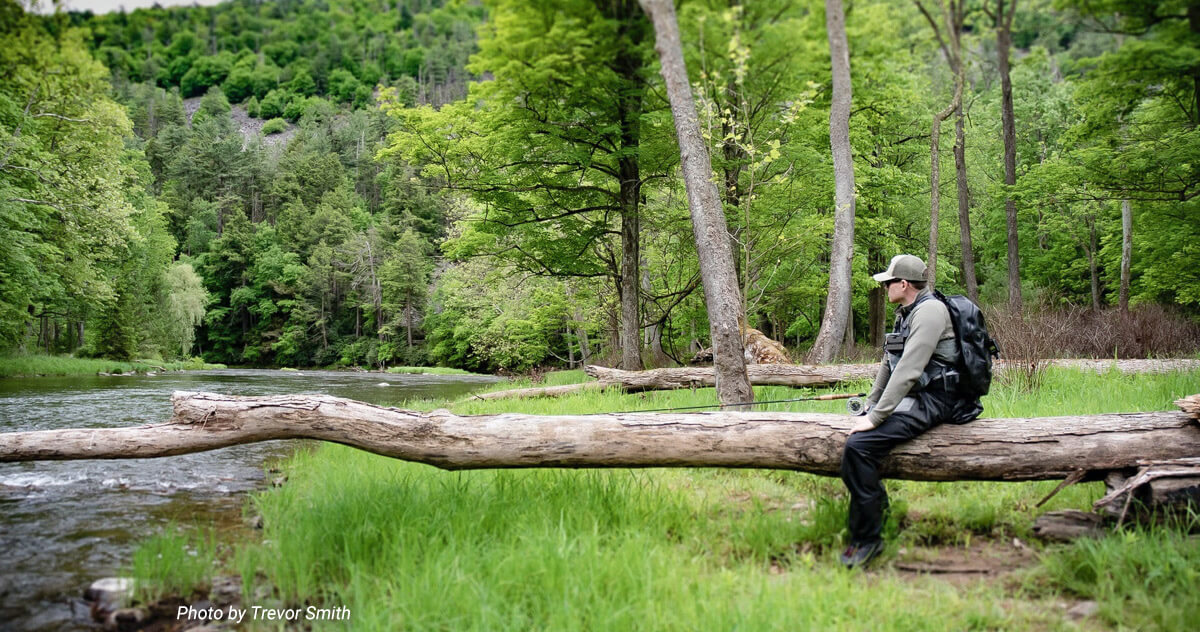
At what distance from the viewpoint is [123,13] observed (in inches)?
687

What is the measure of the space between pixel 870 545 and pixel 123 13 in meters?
22.7

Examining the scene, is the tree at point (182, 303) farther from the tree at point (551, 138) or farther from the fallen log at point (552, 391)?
the fallen log at point (552, 391)

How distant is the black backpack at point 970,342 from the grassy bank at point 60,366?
31912 millimetres

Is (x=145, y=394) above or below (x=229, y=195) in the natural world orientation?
below

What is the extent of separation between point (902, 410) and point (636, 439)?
5.41 ft

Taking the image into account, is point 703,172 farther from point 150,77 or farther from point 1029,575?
point 150,77

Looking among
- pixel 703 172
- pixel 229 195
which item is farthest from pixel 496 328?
pixel 229 195

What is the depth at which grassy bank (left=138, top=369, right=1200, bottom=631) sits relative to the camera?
8.98 ft

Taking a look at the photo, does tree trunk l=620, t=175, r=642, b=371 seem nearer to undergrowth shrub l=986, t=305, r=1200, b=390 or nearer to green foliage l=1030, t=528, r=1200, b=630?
undergrowth shrub l=986, t=305, r=1200, b=390

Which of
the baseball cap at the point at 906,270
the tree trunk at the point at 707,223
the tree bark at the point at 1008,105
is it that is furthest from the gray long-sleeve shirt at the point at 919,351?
the tree bark at the point at 1008,105

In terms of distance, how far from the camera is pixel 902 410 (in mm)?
3715

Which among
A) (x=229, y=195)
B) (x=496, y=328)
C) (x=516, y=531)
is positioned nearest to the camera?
(x=516, y=531)

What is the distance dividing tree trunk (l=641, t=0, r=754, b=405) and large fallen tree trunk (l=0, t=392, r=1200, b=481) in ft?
7.84

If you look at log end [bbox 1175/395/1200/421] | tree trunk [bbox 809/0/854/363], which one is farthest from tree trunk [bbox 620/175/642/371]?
log end [bbox 1175/395/1200/421]
